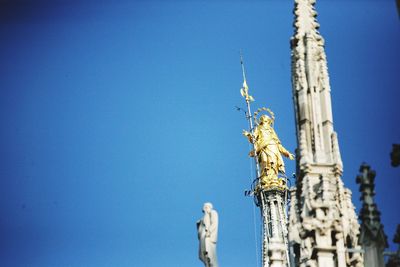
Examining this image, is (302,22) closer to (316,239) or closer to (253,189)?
(316,239)

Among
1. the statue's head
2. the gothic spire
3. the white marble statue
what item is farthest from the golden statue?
the white marble statue

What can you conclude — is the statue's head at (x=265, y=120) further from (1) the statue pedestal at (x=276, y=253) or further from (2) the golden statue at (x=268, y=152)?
(1) the statue pedestal at (x=276, y=253)

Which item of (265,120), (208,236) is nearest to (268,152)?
(265,120)

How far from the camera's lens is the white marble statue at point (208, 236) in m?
30.7

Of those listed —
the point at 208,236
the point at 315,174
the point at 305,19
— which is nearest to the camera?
the point at 315,174

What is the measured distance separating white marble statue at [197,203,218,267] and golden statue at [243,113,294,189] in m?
25.3

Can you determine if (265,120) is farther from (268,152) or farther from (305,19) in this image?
(305,19)

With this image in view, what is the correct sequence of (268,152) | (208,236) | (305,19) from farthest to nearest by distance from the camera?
(268,152), (305,19), (208,236)

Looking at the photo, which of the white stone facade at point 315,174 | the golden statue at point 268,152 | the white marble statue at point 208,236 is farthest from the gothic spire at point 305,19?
the golden statue at point 268,152

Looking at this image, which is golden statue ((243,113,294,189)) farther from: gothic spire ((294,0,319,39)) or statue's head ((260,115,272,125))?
gothic spire ((294,0,319,39))

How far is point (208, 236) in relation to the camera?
3125 centimetres

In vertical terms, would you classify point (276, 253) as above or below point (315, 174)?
below

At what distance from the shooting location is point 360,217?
25.8 meters

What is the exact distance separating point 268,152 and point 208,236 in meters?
26.5
